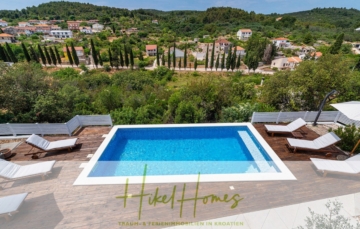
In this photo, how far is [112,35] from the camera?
68.2 metres

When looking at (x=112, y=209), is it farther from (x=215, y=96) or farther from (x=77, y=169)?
(x=215, y=96)

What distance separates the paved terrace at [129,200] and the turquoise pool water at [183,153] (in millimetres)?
801

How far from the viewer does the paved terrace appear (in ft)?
13.5

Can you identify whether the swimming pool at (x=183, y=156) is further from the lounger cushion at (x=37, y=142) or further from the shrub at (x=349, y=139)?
the shrub at (x=349, y=139)

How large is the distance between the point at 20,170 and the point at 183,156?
16.4 feet

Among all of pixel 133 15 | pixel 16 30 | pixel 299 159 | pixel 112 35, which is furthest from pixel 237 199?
pixel 133 15

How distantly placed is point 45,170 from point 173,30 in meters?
83.0

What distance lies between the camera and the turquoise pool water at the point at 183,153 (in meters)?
6.13

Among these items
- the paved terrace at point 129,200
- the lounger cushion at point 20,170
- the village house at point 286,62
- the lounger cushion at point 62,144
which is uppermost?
the lounger cushion at point 20,170

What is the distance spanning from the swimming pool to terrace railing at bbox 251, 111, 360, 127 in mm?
756

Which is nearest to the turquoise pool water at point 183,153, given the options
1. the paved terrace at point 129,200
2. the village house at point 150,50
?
the paved terrace at point 129,200

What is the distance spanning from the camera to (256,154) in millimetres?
6727

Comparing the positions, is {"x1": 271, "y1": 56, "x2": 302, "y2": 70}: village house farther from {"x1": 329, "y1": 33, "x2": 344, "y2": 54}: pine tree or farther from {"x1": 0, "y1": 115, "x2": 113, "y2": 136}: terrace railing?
{"x1": 0, "y1": 115, "x2": 113, "y2": 136}: terrace railing

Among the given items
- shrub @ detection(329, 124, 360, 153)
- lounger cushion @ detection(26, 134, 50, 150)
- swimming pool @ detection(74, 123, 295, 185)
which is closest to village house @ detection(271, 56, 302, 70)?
shrub @ detection(329, 124, 360, 153)
